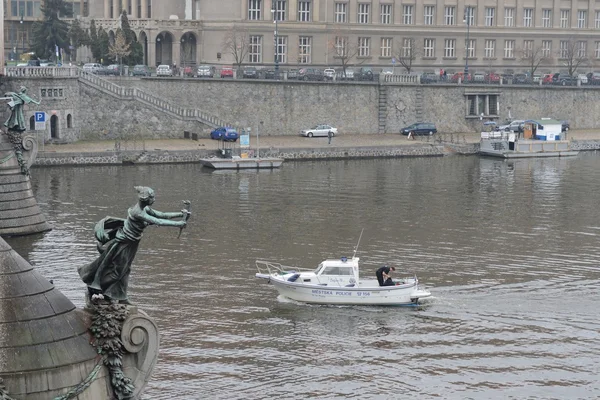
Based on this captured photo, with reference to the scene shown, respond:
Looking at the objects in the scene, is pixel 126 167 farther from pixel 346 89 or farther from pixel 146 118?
pixel 346 89

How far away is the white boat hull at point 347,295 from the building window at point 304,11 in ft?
236

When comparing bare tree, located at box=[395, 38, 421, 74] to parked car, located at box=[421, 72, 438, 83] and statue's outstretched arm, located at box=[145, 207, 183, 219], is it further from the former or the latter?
statue's outstretched arm, located at box=[145, 207, 183, 219]

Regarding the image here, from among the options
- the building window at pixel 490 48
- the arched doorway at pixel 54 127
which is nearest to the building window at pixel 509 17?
the building window at pixel 490 48

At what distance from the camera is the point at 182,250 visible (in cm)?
5366

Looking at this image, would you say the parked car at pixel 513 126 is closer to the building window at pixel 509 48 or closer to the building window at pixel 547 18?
the building window at pixel 509 48

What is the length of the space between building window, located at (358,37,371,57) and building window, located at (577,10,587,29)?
78.5 ft

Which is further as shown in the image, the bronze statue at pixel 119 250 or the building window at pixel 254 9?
the building window at pixel 254 9

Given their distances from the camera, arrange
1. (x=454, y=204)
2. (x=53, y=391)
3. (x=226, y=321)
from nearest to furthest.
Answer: (x=53, y=391)
(x=226, y=321)
(x=454, y=204)

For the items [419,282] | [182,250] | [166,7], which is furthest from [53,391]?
[166,7]

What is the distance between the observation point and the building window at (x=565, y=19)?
414ft

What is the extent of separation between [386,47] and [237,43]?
16.2 meters

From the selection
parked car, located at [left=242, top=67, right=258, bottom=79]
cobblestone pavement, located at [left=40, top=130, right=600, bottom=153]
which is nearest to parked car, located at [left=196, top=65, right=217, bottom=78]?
parked car, located at [left=242, top=67, right=258, bottom=79]

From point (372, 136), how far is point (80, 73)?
24726 mm

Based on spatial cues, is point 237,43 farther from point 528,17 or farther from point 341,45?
point 528,17
